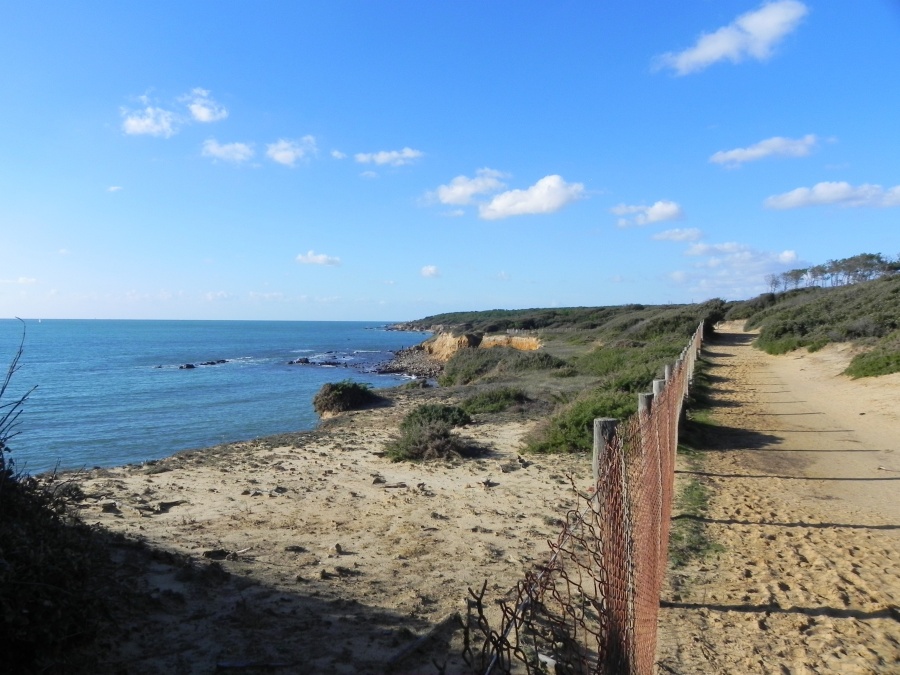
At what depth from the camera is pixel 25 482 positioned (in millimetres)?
4535

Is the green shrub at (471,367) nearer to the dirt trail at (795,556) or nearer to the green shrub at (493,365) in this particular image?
the green shrub at (493,365)

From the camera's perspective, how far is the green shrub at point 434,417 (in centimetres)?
1273

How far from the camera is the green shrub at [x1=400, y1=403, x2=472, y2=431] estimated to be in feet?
41.8

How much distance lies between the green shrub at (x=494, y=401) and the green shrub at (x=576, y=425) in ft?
12.6

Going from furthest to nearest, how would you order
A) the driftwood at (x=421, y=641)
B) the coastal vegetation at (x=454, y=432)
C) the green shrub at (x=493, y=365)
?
1. the green shrub at (x=493, y=365)
2. the driftwood at (x=421, y=641)
3. the coastal vegetation at (x=454, y=432)

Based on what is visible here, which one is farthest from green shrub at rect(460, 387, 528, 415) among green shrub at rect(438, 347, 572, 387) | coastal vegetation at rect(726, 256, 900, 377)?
coastal vegetation at rect(726, 256, 900, 377)

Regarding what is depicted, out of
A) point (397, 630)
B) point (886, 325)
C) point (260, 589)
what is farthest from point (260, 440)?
point (886, 325)

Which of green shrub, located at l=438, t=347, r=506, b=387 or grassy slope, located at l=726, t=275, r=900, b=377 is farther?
green shrub, located at l=438, t=347, r=506, b=387

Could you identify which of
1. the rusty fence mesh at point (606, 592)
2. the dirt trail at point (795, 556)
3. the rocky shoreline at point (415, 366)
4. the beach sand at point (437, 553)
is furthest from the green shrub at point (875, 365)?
the rocky shoreline at point (415, 366)

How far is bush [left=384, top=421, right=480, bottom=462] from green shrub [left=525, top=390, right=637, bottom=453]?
1304 millimetres

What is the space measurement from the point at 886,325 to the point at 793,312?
Result: 16358 mm

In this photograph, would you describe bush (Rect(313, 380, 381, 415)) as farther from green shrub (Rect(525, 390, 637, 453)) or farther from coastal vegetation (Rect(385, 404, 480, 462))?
green shrub (Rect(525, 390, 637, 453))

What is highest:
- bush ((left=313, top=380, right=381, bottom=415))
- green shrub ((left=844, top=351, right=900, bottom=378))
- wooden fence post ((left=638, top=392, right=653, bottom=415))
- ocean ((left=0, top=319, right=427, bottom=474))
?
wooden fence post ((left=638, top=392, right=653, bottom=415))

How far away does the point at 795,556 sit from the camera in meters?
5.87
